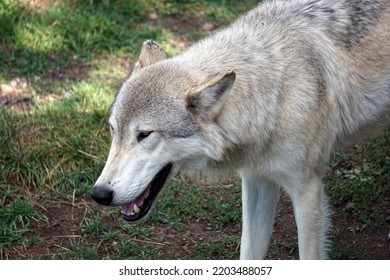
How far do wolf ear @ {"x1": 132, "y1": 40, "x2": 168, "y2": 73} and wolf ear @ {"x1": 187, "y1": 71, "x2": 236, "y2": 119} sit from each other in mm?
596

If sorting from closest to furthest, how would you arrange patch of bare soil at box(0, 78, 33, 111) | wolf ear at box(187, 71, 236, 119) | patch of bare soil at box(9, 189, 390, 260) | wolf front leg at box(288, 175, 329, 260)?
wolf ear at box(187, 71, 236, 119)
wolf front leg at box(288, 175, 329, 260)
patch of bare soil at box(9, 189, 390, 260)
patch of bare soil at box(0, 78, 33, 111)

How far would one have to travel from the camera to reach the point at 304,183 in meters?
4.82

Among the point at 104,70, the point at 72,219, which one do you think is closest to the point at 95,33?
the point at 104,70

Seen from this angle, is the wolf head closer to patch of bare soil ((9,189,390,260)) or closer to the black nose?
the black nose

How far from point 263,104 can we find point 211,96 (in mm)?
365

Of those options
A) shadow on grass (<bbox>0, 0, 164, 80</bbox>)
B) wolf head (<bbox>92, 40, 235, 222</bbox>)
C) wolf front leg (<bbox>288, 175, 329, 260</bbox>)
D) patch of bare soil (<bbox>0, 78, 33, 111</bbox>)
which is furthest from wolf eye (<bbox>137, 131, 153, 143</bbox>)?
shadow on grass (<bbox>0, 0, 164, 80</bbox>)

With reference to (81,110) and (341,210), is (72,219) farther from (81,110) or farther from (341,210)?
(341,210)

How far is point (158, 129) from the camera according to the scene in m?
4.47

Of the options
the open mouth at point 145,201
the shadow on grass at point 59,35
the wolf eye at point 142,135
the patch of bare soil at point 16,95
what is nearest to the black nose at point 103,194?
the open mouth at point 145,201

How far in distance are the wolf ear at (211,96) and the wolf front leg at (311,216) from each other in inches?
30.4

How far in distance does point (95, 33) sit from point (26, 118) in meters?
1.89

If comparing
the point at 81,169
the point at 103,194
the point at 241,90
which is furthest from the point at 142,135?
the point at 81,169

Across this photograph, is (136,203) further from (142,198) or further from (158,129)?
(158,129)

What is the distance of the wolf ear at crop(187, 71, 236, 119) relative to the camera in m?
4.40
